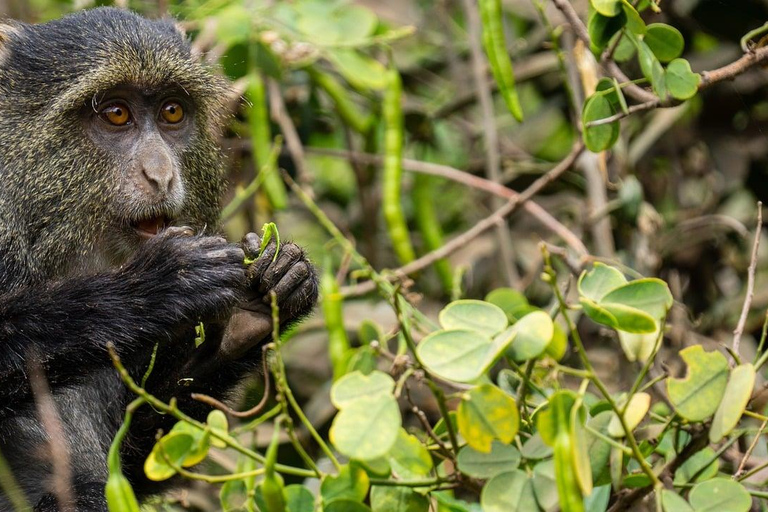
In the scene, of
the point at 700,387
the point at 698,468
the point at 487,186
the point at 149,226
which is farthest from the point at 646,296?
the point at 487,186

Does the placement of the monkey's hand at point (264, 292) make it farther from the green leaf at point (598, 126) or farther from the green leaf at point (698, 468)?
the green leaf at point (698, 468)

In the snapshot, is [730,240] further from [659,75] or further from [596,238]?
[659,75]

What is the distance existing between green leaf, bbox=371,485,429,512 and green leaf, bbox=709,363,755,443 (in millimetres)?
699

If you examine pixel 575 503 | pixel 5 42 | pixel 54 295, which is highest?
pixel 5 42

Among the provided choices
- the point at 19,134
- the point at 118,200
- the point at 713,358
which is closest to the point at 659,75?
the point at 713,358

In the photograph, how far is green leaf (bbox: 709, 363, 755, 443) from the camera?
2195 millimetres

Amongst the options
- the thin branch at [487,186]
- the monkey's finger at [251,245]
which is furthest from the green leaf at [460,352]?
the thin branch at [487,186]

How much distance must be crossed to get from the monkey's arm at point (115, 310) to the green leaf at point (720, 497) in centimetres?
154

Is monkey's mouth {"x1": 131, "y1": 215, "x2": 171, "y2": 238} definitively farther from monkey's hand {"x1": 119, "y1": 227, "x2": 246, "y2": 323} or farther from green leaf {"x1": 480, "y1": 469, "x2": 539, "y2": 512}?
green leaf {"x1": 480, "y1": 469, "x2": 539, "y2": 512}

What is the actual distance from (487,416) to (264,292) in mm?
1289

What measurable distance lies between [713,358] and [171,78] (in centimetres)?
250

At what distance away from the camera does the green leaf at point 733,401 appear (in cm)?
220

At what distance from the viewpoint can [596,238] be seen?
5.04m

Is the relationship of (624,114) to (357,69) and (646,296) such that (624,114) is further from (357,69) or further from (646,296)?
(357,69)
